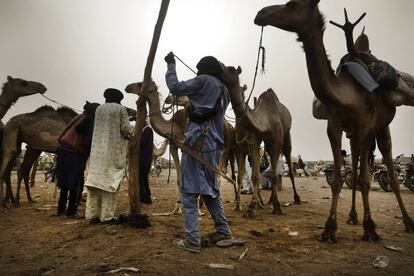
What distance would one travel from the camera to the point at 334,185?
15.1ft

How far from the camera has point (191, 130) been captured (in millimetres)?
4082

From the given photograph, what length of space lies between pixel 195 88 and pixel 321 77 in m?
1.71

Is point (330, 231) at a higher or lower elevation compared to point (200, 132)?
lower

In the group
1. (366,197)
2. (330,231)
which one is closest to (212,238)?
(330,231)

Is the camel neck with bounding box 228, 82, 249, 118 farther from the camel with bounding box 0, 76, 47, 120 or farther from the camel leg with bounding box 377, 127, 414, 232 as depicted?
the camel with bounding box 0, 76, 47, 120

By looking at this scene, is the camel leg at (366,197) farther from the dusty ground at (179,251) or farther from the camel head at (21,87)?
the camel head at (21,87)

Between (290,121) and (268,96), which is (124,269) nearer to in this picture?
(268,96)

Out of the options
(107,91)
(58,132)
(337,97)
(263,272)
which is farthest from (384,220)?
(58,132)

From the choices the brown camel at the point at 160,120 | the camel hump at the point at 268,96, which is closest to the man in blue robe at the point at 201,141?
the brown camel at the point at 160,120

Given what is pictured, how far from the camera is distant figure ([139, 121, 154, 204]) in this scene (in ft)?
27.5

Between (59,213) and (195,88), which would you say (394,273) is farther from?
(59,213)

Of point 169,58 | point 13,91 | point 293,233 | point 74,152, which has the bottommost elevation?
point 293,233

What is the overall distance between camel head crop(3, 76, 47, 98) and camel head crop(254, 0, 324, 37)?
293 inches

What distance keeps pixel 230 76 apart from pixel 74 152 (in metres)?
3.60
